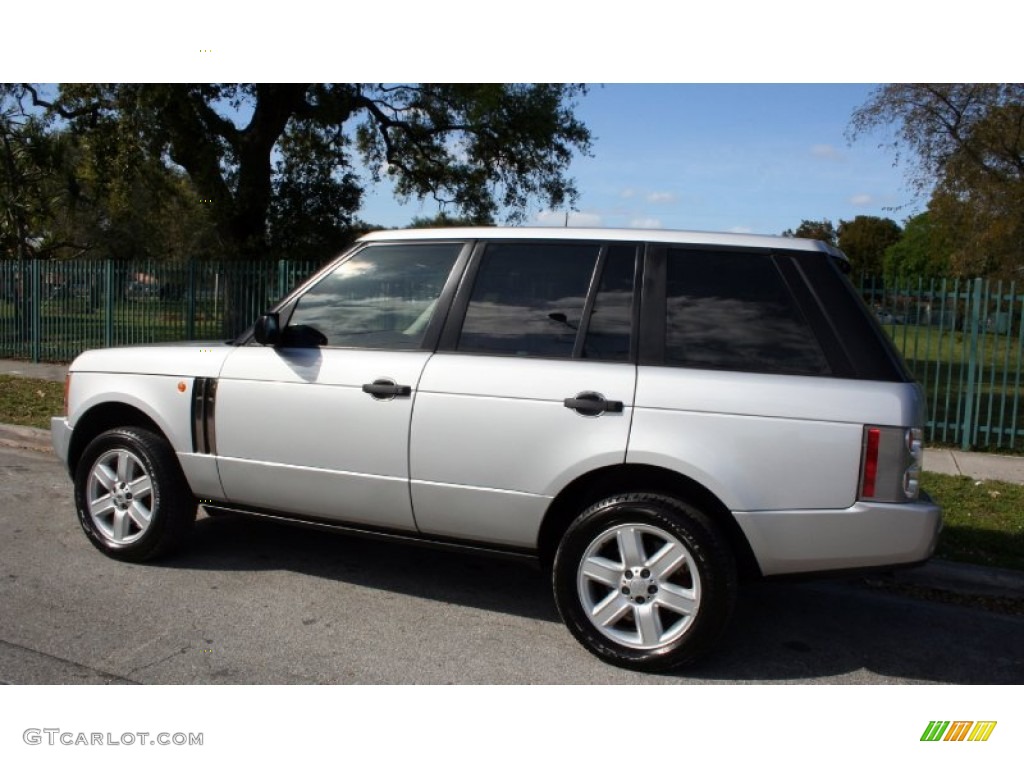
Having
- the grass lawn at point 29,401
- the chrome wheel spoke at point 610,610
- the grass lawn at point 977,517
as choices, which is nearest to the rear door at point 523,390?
the chrome wheel spoke at point 610,610

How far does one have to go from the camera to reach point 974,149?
52.1 ft

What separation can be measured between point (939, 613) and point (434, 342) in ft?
10.4

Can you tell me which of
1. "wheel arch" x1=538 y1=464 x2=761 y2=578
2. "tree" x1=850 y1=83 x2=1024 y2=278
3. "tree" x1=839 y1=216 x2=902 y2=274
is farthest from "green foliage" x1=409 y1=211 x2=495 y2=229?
"tree" x1=839 y1=216 x2=902 y2=274

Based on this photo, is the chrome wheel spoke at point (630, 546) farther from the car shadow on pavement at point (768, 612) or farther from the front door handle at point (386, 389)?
the front door handle at point (386, 389)

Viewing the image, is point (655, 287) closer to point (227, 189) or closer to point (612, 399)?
point (612, 399)

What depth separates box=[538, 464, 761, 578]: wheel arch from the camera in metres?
3.87

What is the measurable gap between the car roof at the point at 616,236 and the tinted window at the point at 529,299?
7cm

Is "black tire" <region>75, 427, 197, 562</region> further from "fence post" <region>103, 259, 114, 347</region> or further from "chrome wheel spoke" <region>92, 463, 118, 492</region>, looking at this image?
"fence post" <region>103, 259, 114, 347</region>

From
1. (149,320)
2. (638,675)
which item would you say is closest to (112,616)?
(638,675)

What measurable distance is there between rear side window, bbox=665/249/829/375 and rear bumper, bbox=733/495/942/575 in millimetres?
614

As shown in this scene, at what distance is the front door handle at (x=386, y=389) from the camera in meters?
4.22

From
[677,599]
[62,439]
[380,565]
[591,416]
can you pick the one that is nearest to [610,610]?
[677,599]

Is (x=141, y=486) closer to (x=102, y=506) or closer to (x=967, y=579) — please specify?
(x=102, y=506)

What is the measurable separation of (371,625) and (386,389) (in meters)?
1.16
